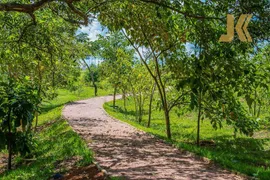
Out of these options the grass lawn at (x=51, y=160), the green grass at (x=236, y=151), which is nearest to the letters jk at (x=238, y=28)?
the green grass at (x=236, y=151)

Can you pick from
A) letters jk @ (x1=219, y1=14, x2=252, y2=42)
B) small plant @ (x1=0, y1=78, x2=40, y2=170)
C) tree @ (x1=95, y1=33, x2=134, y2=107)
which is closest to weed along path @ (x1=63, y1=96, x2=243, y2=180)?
small plant @ (x1=0, y1=78, x2=40, y2=170)

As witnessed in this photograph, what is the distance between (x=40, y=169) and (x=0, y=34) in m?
4.82

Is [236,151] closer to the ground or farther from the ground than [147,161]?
closer to the ground

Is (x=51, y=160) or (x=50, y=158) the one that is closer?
(x=51, y=160)

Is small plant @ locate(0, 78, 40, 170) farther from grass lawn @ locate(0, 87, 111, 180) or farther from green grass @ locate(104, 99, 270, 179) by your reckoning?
green grass @ locate(104, 99, 270, 179)

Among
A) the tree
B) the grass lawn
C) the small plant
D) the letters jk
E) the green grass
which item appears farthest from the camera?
the tree

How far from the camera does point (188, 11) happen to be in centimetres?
659

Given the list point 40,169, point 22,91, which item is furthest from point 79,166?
point 22,91

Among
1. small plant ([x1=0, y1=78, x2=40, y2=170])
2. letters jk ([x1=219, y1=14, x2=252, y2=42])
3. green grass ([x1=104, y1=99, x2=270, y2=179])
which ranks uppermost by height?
letters jk ([x1=219, y1=14, x2=252, y2=42])

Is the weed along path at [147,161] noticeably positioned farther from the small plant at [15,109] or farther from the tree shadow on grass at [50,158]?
the small plant at [15,109]

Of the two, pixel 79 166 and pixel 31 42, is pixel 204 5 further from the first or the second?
pixel 31 42

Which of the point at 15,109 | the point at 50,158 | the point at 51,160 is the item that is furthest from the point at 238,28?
the point at 50,158

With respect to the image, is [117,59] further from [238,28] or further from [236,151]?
[238,28]

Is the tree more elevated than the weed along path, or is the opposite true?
the tree
